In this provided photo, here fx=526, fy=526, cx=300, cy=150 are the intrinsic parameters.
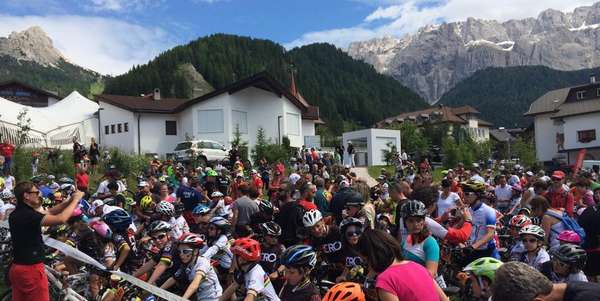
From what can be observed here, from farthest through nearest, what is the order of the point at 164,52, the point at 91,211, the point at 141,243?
the point at 164,52
the point at 91,211
the point at 141,243

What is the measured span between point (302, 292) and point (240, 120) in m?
38.6

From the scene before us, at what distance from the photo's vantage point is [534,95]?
170 meters

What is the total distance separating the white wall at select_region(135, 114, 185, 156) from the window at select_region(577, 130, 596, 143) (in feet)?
144

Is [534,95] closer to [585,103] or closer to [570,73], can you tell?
[570,73]

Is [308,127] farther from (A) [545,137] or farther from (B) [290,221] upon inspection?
(B) [290,221]

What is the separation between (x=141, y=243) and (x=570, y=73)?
21329cm

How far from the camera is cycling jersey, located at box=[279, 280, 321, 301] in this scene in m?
4.89

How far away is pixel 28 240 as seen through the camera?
5.59 meters

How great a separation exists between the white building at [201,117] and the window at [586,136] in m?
34.4

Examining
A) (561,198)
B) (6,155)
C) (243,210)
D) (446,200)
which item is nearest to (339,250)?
(243,210)

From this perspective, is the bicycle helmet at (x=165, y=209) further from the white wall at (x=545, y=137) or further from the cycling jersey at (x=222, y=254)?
the white wall at (x=545, y=137)

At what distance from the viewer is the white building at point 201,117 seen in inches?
1650

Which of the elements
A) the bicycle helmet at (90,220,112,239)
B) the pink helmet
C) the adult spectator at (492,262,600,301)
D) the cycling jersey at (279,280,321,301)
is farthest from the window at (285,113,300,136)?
the adult spectator at (492,262,600,301)

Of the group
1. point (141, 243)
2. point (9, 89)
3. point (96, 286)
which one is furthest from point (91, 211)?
point (9, 89)
